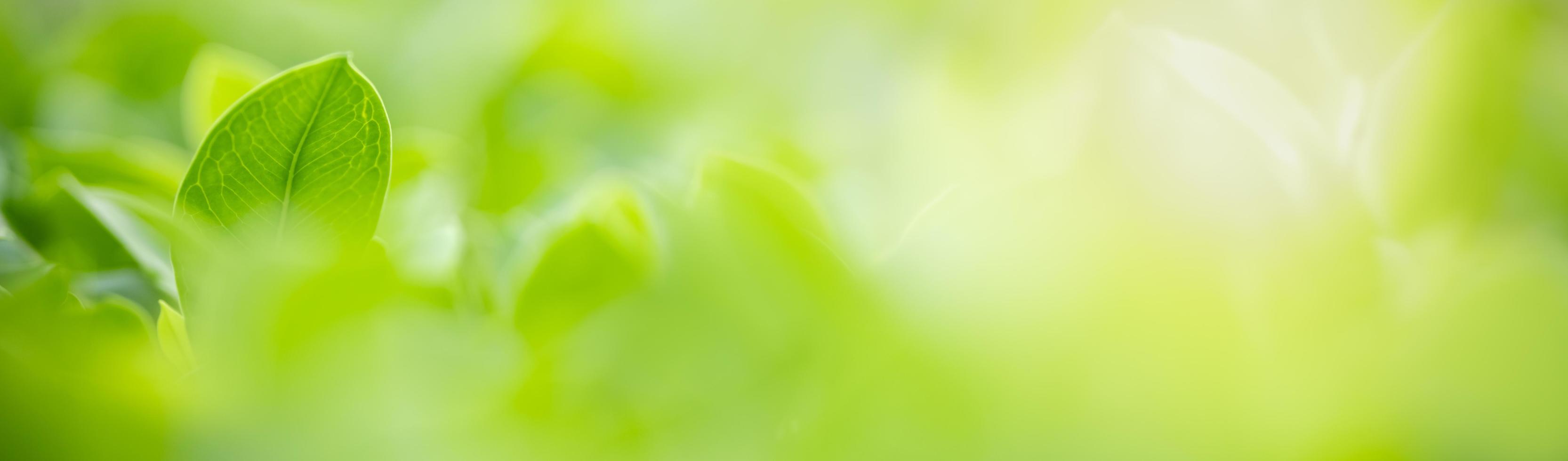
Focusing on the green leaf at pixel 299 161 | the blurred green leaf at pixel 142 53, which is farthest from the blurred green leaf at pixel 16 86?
the green leaf at pixel 299 161

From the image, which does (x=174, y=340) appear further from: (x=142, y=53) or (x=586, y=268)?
(x=142, y=53)

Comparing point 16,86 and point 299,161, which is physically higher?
point 16,86

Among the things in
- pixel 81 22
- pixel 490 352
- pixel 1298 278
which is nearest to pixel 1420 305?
pixel 1298 278

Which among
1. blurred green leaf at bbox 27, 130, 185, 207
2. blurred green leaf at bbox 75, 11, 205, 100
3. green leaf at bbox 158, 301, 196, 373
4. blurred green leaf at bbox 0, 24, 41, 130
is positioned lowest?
green leaf at bbox 158, 301, 196, 373

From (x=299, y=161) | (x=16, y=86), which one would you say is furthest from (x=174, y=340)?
(x=16, y=86)

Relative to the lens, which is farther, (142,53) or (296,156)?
(142,53)

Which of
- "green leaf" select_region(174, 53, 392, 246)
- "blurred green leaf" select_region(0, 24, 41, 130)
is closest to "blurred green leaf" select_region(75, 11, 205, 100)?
"blurred green leaf" select_region(0, 24, 41, 130)

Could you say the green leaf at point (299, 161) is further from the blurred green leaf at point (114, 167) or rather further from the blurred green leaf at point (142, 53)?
the blurred green leaf at point (142, 53)

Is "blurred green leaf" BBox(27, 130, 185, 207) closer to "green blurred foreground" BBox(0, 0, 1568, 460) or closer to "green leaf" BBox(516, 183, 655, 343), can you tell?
"green blurred foreground" BBox(0, 0, 1568, 460)
